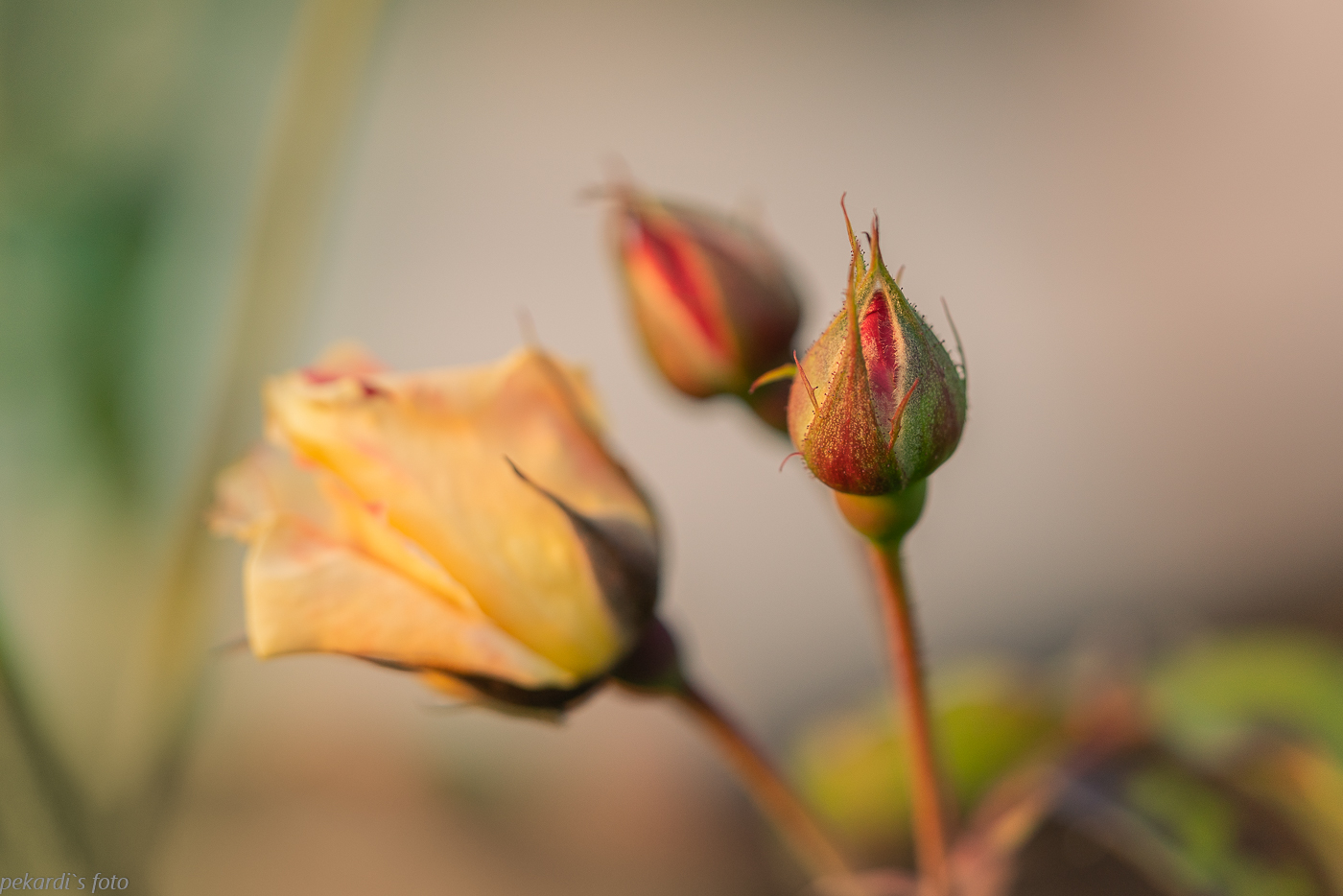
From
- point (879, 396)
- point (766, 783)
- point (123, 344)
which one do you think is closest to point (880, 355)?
point (879, 396)

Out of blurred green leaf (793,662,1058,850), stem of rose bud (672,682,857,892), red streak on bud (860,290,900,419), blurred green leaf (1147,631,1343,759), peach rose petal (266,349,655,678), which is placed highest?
red streak on bud (860,290,900,419)

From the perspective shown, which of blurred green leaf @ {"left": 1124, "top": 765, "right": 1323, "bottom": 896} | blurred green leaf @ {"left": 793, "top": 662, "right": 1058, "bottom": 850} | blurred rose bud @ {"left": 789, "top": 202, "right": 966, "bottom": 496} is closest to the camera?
blurred rose bud @ {"left": 789, "top": 202, "right": 966, "bottom": 496}

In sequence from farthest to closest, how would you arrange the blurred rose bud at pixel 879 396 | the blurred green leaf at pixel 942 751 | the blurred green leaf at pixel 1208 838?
the blurred green leaf at pixel 942 751 → the blurred green leaf at pixel 1208 838 → the blurred rose bud at pixel 879 396

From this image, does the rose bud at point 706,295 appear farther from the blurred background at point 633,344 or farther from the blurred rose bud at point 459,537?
the blurred background at point 633,344

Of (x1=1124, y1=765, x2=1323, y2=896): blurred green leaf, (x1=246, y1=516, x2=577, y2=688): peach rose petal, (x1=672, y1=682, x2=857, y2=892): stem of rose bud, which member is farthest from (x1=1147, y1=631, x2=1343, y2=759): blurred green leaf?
(x1=246, y1=516, x2=577, y2=688): peach rose petal

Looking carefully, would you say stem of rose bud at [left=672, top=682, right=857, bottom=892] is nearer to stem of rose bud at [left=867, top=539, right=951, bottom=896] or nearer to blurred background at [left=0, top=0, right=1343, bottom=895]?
stem of rose bud at [left=867, top=539, right=951, bottom=896]

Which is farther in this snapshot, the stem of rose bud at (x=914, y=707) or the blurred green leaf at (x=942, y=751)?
the blurred green leaf at (x=942, y=751)

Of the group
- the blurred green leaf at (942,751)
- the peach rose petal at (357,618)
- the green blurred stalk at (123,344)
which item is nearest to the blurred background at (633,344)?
the green blurred stalk at (123,344)
